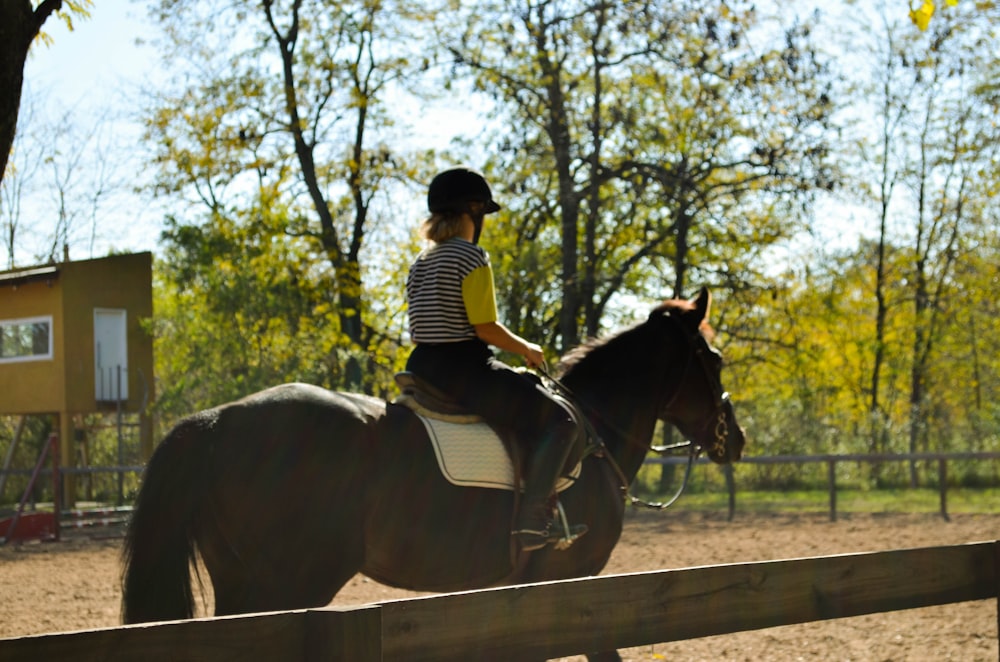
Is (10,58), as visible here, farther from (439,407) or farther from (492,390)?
(492,390)

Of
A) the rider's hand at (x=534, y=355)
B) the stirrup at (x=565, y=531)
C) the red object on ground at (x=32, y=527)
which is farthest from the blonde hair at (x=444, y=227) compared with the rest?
the red object on ground at (x=32, y=527)

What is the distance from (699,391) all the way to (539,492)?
5.62ft

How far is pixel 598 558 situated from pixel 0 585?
27.1 ft

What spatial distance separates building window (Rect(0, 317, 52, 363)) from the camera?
23.1 m

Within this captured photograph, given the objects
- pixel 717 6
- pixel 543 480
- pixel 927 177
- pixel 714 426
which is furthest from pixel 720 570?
pixel 927 177

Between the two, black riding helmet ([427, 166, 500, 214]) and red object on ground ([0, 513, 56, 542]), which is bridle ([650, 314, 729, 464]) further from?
red object on ground ([0, 513, 56, 542])

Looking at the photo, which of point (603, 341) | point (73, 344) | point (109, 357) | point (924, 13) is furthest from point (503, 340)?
point (109, 357)

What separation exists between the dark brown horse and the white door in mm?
20329

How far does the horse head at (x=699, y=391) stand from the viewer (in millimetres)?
6086

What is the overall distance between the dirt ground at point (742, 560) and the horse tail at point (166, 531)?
3316mm

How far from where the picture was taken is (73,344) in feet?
75.2

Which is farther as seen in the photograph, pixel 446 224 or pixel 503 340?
pixel 446 224

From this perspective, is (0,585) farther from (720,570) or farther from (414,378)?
(720,570)

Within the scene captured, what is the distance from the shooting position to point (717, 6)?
20.9m
